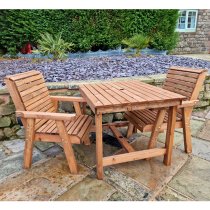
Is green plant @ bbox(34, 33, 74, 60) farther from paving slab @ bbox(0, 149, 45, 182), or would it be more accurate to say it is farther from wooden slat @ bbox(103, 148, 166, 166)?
wooden slat @ bbox(103, 148, 166, 166)

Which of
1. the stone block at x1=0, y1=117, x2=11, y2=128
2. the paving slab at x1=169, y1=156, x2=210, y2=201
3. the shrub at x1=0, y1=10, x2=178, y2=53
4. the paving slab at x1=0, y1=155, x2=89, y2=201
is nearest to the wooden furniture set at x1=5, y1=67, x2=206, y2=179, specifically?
the paving slab at x1=0, y1=155, x2=89, y2=201

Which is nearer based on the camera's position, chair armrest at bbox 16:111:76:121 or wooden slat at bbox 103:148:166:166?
chair armrest at bbox 16:111:76:121

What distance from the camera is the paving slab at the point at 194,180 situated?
1889mm

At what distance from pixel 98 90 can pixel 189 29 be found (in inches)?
402

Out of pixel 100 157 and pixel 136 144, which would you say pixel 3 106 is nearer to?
pixel 100 157

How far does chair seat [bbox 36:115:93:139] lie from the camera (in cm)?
212

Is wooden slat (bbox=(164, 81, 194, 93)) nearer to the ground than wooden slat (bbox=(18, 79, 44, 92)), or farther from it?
nearer to the ground

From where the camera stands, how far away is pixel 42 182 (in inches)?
80.1

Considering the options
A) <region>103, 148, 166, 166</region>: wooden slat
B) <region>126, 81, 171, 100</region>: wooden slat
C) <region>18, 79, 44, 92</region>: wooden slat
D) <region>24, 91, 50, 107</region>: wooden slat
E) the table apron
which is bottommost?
<region>103, 148, 166, 166</region>: wooden slat

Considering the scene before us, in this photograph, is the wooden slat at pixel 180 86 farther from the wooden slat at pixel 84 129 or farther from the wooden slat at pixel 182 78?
the wooden slat at pixel 84 129

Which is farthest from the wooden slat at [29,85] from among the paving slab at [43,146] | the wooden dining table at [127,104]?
the paving slab at [43,146]

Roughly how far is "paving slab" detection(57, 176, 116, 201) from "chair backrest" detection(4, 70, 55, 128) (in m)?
0.79

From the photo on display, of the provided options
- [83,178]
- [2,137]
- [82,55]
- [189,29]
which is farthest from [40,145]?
[189,29]

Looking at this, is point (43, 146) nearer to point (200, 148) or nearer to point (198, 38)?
point (200, 148)
